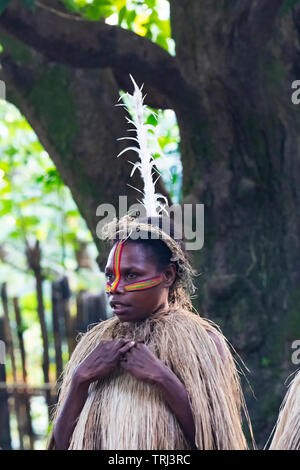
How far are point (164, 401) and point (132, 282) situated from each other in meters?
0.44

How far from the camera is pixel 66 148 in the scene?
172 inches

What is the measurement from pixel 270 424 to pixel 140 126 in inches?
70.6

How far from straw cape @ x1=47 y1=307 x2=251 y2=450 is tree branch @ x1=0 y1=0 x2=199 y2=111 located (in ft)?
5.18

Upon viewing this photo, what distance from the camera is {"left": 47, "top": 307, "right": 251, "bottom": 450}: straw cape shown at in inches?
107

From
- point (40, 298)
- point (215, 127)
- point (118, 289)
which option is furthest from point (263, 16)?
point (40, 298)

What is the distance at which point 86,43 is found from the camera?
3918 millimetres

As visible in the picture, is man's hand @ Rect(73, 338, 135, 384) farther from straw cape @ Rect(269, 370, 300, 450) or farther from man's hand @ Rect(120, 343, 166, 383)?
straw cape @ Rect(269, 370, 300, 450)

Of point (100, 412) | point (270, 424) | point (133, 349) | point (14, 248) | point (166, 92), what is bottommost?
point (270, 424)

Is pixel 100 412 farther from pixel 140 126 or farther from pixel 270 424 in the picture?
pixel 270 424

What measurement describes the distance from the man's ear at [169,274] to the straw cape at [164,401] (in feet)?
0.42

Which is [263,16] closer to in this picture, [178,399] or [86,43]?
[86,43]

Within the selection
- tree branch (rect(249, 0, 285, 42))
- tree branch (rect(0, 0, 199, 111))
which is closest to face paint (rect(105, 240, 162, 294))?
tree branch (rect(0, 0, 199, 111))

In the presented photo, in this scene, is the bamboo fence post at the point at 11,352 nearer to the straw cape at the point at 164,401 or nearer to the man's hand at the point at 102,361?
the straw cape at the point at 164,401

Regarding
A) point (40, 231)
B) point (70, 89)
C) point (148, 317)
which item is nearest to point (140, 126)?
point (148, 317)
